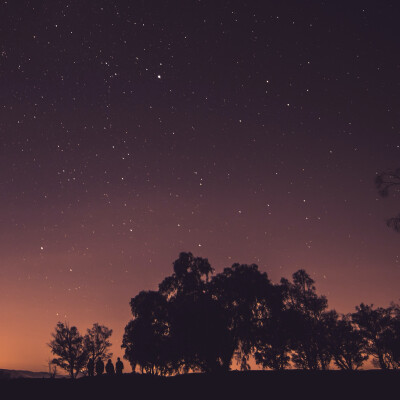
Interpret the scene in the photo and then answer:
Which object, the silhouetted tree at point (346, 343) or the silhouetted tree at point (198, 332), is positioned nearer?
the silhouetted tree at point (198, 332)

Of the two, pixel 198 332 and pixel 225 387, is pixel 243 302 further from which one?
pixel 225 387

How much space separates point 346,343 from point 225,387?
110ft

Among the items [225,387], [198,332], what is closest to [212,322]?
[198,332]

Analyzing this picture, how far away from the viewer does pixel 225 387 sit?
17469 mm

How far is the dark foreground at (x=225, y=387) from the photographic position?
606 inches

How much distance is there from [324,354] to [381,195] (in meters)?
32.4

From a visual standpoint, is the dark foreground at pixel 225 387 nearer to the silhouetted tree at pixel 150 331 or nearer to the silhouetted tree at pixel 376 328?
the silhouetted tree at pixel 150 331

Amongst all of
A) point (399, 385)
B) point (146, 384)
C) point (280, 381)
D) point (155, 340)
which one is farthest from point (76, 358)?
point (399, 385)

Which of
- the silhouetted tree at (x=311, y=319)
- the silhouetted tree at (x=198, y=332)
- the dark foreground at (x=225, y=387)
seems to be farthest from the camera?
the silhouetted tree at (x=311, y=319)

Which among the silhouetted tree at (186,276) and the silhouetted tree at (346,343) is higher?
the silhouetted tree at (186,276)

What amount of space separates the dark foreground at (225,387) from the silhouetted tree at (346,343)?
26.9 metres

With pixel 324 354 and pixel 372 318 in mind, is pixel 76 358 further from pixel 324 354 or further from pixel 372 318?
pixel 372 318

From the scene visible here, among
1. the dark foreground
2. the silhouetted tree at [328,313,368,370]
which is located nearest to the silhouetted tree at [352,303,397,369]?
the silhouetted tree at [328,313,368,370]

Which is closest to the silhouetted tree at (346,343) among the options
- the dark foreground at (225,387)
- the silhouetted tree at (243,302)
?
the silhouetted tree at (243,302)
